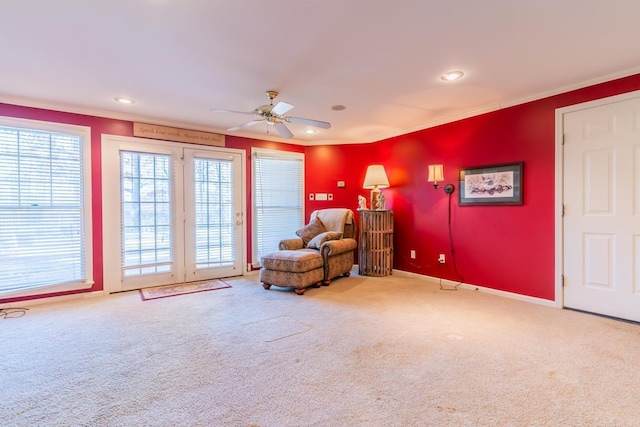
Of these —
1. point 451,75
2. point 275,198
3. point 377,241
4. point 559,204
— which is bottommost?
point 377,241

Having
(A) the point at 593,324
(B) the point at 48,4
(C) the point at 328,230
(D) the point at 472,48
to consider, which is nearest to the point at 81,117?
(B) the point at 48,4

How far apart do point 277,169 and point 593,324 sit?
4570 millimetres

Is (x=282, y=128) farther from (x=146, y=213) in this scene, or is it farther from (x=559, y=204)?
(x=559, y=204)

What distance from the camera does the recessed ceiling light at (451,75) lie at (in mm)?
2924

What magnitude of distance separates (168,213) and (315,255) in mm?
2238

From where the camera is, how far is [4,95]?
3.45 m

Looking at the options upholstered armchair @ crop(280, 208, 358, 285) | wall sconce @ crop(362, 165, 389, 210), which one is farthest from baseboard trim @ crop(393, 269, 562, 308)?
wall sconce @ crop(362, 165, 389, 210)

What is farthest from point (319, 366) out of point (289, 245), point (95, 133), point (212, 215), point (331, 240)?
point (95, 133)

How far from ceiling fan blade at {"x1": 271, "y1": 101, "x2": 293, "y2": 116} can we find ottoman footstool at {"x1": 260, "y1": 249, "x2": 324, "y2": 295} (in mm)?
1833

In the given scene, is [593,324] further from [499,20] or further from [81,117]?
[81,117]

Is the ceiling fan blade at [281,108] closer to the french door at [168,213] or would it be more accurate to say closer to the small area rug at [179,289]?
the french door at [168,213]

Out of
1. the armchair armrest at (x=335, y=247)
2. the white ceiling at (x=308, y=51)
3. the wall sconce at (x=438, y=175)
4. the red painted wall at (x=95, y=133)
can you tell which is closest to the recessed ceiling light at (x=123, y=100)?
the white ceiling at (x=308, y=51)

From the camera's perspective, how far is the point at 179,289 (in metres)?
4.31

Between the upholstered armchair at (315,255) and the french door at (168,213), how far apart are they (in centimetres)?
110
